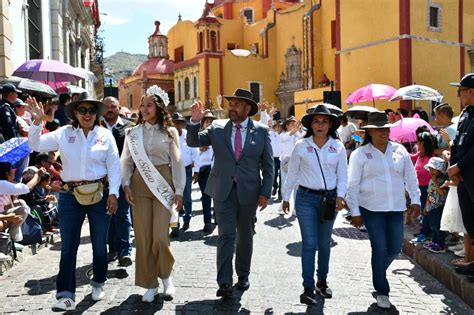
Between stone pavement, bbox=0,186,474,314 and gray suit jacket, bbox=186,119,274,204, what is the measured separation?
1046 mm

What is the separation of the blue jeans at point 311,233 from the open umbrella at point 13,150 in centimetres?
331

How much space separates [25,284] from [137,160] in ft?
6.55

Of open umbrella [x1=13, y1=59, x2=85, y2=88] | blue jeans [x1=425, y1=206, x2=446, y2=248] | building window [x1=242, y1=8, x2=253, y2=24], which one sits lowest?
blue jeans [x1=425, y1=206, x2=446, y2=248]

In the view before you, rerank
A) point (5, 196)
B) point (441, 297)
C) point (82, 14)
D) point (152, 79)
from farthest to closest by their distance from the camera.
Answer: point (152, 79), point (82, 14), point (5, 196), point (441, 297)

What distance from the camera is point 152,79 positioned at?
179ft

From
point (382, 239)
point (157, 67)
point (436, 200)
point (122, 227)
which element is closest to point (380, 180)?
point (382, 239)

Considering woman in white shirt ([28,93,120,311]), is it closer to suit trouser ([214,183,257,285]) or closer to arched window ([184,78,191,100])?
suit trouser ([214,183,257,285])

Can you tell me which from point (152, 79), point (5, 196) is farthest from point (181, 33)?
point (5, 196)

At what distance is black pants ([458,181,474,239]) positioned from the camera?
211 inches

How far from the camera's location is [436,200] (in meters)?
6.99

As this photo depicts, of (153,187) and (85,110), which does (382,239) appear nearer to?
(153,187)

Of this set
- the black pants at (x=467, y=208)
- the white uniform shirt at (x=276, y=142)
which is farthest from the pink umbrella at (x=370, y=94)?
the black pants at (x=467, y=208)

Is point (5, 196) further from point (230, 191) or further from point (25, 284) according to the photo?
point (230, 191)

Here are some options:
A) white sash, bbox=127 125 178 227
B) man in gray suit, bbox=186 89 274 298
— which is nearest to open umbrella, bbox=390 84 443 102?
man in gray suit, bbox=186 89 274 298
